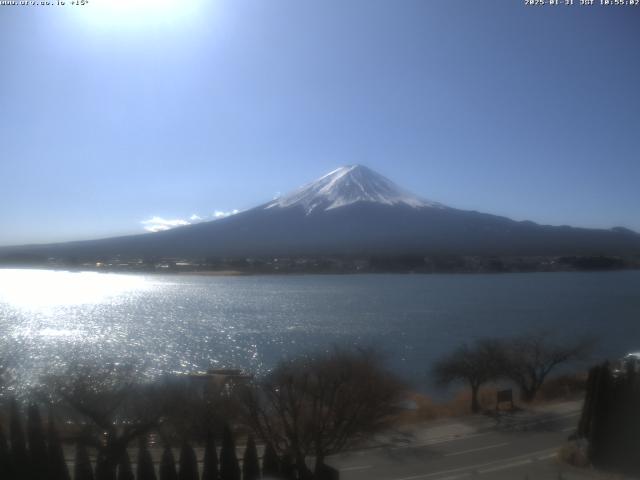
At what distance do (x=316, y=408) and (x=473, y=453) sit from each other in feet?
6.41

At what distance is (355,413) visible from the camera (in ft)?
17.4

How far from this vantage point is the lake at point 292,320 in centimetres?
1048

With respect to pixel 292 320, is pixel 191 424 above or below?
above

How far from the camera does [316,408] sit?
534 cm

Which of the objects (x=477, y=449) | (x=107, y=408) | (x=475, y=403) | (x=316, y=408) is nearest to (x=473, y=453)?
(x=477, y=449)

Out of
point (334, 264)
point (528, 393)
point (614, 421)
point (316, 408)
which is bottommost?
point (528, 393)

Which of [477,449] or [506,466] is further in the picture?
[477,449]

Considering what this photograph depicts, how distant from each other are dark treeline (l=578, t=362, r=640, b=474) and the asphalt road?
0.40m

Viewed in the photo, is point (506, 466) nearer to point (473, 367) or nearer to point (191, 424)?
point (191, 424)

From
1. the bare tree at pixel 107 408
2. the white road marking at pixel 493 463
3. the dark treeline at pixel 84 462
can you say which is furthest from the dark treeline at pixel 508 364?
the bare tree at pixel 107 408

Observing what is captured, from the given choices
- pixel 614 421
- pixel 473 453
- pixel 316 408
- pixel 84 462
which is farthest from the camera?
pixel 473 453

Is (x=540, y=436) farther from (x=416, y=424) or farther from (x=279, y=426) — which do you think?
(x=279, y=426)

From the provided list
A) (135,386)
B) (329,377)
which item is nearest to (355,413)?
(329,377)

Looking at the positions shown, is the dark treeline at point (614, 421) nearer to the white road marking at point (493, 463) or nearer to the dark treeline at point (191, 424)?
the white road marking at point (493, 463)
